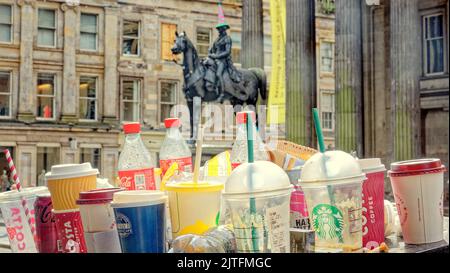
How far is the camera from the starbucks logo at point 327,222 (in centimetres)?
187

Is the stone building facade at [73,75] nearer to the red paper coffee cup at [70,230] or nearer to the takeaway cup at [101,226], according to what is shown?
the red paper coffee cup at [70,230]

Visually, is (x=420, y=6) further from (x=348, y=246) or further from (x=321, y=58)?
(x=348, y=246)

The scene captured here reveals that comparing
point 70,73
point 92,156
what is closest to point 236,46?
point 70,73

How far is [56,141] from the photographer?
24.4ft

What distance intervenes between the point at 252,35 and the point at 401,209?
11915 mm

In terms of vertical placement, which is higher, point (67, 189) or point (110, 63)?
point (110, 63)

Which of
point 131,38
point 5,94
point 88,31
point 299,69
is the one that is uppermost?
point 131,38

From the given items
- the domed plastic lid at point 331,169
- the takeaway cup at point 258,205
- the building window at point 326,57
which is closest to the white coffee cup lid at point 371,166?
the domed plastic lid at point 331,169

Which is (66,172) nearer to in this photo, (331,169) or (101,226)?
(101,226)

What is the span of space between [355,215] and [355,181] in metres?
0.12

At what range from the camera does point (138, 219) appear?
1.72 meters

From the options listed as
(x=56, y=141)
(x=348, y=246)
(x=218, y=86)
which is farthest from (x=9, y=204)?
(x=218, y=86)

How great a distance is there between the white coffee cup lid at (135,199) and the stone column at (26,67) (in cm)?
473

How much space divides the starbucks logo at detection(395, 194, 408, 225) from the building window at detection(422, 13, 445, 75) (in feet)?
42.6
